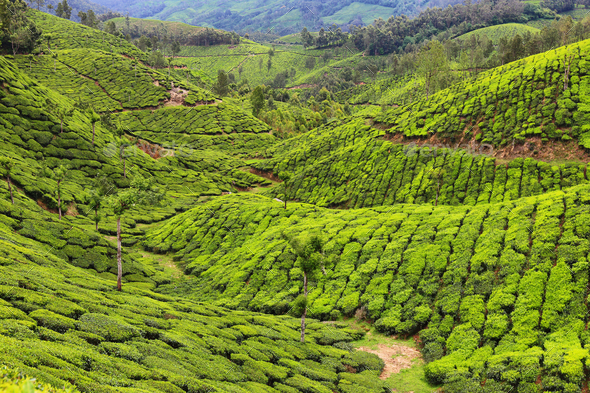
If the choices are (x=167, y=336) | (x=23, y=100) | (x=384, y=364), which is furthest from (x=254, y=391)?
(x=23, y=100)

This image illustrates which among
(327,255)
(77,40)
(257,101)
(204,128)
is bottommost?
(327,255)

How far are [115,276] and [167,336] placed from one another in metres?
21.7

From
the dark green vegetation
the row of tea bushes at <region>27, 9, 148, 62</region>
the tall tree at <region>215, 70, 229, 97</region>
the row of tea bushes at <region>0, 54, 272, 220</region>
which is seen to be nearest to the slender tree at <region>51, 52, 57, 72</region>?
the row of tea bushes at <region>27, 9, 148, 62</region>

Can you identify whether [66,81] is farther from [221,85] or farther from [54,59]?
[221,85]

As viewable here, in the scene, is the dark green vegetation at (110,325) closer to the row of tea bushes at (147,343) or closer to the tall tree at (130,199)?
the row of tea bushes at (147,343)

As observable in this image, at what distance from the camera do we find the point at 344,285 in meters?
37.9

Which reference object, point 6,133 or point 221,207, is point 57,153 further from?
point 221,207

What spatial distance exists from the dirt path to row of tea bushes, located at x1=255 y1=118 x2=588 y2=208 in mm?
34998

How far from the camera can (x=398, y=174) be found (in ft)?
228

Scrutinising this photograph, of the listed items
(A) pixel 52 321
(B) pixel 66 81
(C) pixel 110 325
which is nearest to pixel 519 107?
(C) pixel 110 325

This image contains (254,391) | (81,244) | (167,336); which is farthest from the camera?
(81,244)

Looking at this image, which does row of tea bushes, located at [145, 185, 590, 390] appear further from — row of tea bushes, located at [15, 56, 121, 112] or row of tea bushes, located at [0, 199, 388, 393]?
row of tea bushes, located at [15, 56, 121, 112]

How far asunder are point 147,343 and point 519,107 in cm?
7297

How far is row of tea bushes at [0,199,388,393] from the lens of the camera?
596 inches
